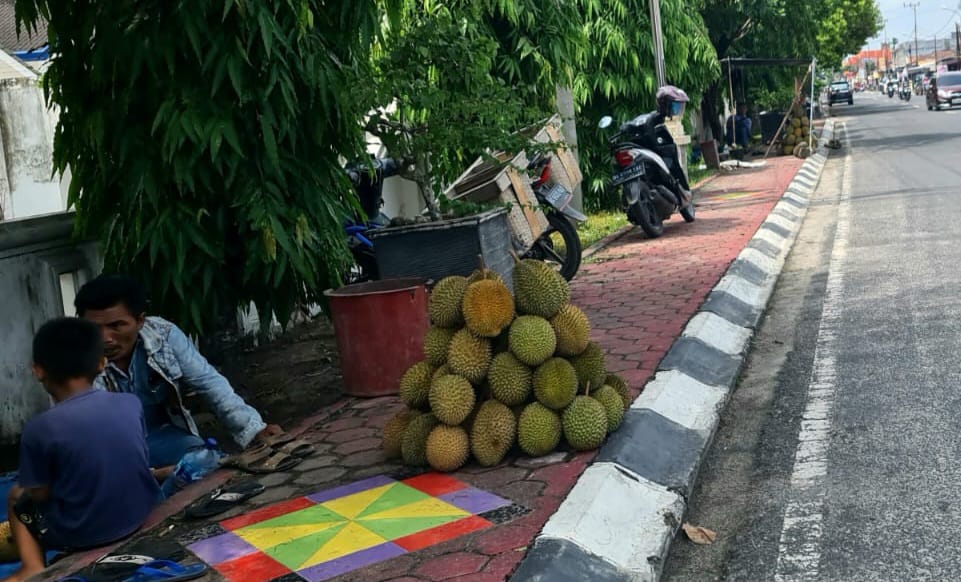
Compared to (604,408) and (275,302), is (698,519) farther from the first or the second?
(275,302)

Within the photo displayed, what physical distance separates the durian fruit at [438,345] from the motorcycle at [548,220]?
312cm

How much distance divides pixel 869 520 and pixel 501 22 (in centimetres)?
909

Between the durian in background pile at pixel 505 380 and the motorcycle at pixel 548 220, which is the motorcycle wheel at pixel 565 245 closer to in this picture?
the motorcycle at pixel 548 220

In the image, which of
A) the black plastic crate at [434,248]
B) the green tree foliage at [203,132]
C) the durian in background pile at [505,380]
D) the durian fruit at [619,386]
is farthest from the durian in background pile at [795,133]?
the durian in background pile at [505,380]

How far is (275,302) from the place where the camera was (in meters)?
5.71

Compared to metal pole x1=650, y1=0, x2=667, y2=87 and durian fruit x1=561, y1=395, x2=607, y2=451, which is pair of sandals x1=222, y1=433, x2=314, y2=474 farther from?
metal pole x1=650, y1=0, x2=667, y2=87

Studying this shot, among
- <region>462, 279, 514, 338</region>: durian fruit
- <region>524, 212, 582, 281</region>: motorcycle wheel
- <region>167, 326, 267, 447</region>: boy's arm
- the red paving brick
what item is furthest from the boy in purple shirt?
<region>524, 212, 582, 281</region>: motorcycle wheel

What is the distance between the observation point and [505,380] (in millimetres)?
4258

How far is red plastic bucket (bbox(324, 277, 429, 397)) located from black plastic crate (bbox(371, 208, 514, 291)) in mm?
792

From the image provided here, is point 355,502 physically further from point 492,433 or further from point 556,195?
point 556,195

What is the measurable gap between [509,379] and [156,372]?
165 centimetres

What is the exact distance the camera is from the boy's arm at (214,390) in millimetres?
Answer: 4625

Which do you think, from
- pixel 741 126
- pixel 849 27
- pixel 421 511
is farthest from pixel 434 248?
pixel 849 27

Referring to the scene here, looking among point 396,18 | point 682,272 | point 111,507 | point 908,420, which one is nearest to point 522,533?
point 111,507
